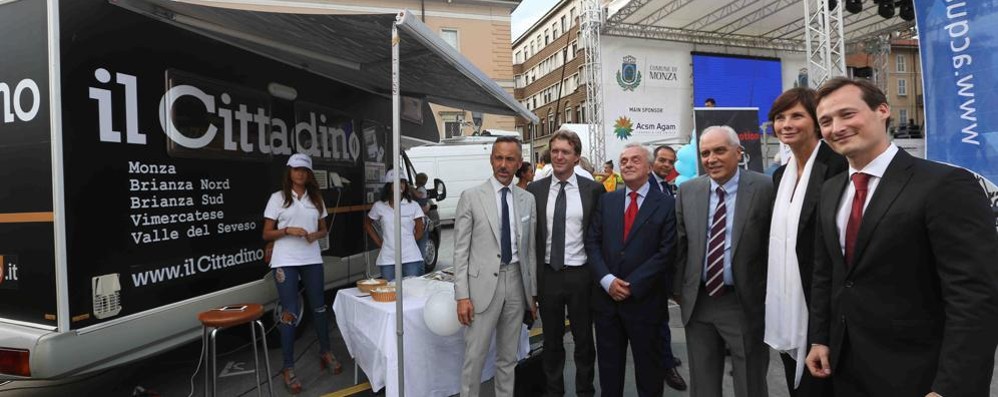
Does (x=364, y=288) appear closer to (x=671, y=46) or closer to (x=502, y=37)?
(x=671, y=46)

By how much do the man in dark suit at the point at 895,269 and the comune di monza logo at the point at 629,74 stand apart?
14.6 meters

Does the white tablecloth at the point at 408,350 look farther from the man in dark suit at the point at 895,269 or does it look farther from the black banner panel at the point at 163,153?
the man in dark suit at the point at 895,269

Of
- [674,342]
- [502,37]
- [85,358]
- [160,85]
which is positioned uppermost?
[502,37]

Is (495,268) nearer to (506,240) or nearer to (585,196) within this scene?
(506,240)

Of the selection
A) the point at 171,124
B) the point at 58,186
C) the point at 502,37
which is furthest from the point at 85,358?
the point at 502,37

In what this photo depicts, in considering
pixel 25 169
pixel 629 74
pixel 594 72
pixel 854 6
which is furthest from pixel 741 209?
pixel 629 74

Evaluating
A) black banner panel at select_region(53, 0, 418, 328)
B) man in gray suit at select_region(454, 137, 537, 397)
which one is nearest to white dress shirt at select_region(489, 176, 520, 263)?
man in gray suit at select_region(454, 137, 537, 397)

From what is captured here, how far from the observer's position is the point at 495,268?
9.59 ft

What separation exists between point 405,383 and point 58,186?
2142 mm

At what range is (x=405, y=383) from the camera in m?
3.15

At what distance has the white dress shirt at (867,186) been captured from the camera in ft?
5.37

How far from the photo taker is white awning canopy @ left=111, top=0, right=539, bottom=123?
9.62 feet

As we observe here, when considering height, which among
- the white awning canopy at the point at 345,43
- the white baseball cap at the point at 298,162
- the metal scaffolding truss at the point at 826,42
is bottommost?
the white baseball cap at the point at 298,162

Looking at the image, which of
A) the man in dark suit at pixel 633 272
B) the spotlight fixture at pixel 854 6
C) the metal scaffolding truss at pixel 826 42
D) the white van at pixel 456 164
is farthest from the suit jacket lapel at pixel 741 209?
the spotlight fixture at pixel 854 6
